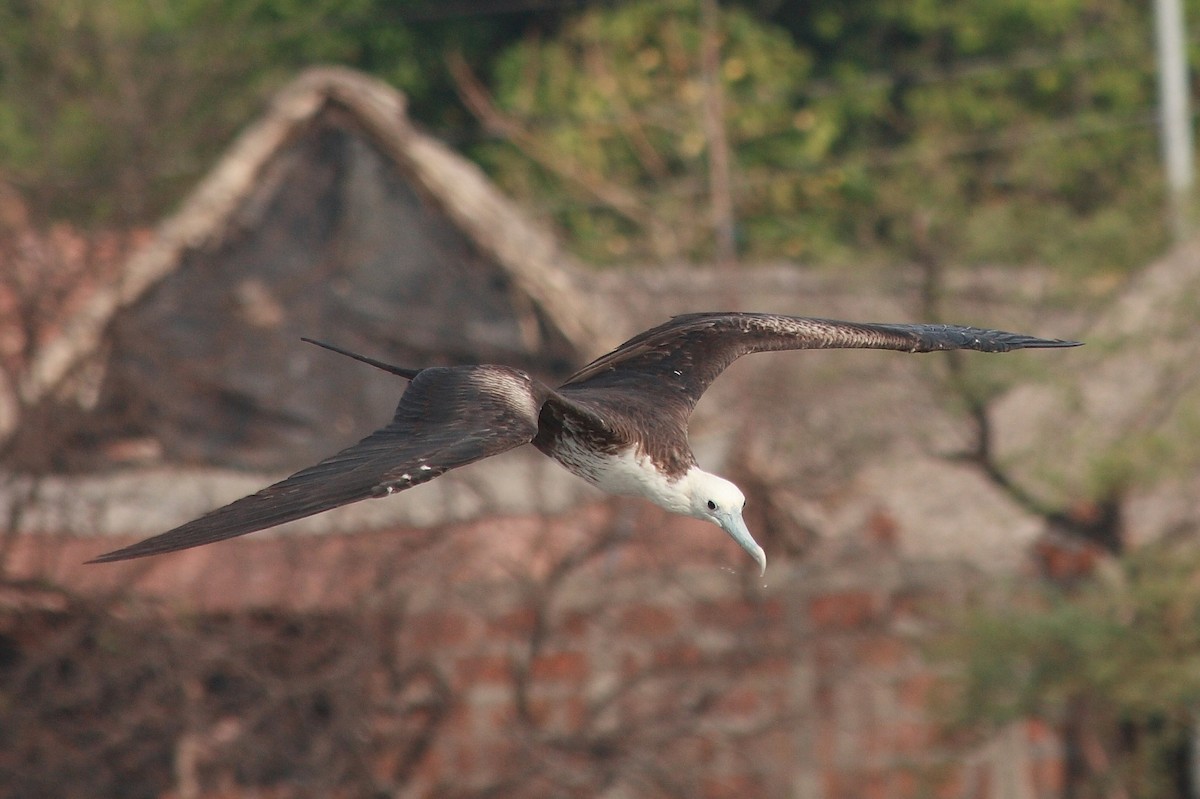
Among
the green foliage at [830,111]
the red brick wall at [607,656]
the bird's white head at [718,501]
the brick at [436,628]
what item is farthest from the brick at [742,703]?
the green foliage at [830,111]

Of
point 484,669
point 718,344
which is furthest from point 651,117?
point 718,344

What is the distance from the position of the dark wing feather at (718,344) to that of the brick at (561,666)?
372cm

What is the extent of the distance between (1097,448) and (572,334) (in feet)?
9.03

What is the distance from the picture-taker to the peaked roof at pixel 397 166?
32.8ft

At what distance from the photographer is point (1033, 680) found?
34.7ft

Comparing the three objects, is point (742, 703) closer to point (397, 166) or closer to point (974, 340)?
point (397, 166)

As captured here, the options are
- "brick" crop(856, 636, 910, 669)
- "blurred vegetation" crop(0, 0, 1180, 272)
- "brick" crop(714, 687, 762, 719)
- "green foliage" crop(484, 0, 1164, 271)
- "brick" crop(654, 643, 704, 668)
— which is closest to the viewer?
"brick" crop(654, 643, 704, 668)

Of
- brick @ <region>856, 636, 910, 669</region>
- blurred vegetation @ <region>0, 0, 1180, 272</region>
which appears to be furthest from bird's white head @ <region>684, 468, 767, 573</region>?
blurred vegetation @ <region>0, 0, 1180, 272</region>

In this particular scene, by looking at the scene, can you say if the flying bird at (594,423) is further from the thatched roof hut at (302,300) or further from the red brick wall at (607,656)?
the thatched roof hut at (302,300)

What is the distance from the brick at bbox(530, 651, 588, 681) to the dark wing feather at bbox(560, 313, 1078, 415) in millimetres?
3720

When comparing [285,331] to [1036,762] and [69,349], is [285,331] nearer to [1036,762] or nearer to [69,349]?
[69,349]

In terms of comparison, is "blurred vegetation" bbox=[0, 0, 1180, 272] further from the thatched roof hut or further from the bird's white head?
the bird's white head

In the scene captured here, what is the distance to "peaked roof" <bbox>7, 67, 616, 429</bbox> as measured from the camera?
999cm

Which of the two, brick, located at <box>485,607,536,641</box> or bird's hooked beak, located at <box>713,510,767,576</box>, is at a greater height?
brick, located at <box>485,607,536,641</box>
